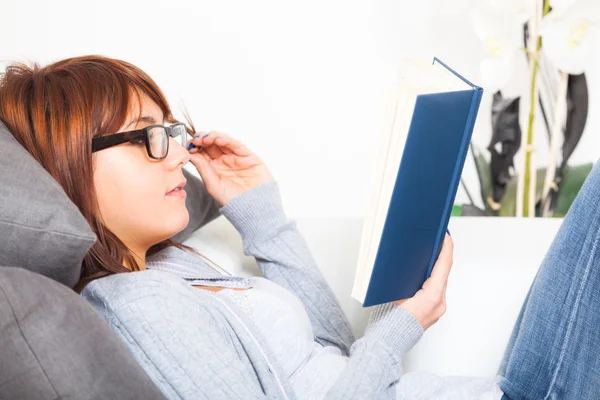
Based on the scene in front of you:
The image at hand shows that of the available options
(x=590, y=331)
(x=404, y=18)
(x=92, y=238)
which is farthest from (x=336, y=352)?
(x=404, y=18)

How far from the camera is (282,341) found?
118cm

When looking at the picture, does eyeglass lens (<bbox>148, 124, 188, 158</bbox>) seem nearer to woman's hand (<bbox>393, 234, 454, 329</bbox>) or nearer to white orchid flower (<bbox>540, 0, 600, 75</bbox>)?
woman's hand (<bbox>393, 234, 454, 329</bbox>)

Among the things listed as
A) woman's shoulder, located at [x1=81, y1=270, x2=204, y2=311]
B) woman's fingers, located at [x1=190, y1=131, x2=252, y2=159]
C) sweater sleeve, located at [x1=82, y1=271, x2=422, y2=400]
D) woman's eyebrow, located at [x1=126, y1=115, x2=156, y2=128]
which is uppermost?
woman's eyebrow, located at [x1=126, y1=115, x2=156, y2=128]

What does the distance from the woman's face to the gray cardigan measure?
0.40 ft

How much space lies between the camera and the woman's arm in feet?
4.67

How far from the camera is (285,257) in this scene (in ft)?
4.74

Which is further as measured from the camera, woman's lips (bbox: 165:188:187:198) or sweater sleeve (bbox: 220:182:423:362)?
sweater sleeve (bbox: 220:182:423:362)

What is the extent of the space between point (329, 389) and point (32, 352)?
0.49 m

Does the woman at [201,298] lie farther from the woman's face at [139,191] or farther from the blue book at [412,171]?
the blue book at [412,171]

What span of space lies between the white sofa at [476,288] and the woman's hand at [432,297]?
0.20 m

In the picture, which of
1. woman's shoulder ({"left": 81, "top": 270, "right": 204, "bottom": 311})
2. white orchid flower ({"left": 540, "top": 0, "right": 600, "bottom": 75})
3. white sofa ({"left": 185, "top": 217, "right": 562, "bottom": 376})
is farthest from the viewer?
white orchid flower ({"left": 540, "top": 0, "right": 600, "bottom": 75})

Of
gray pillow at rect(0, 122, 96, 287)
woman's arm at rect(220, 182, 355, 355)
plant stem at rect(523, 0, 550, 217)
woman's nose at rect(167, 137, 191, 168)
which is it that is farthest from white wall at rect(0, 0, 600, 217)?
gray pillow at rect(0, 122, 96, 287)

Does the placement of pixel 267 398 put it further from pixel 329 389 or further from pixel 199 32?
pixel 199 32

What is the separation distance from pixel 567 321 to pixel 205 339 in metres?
0.56
